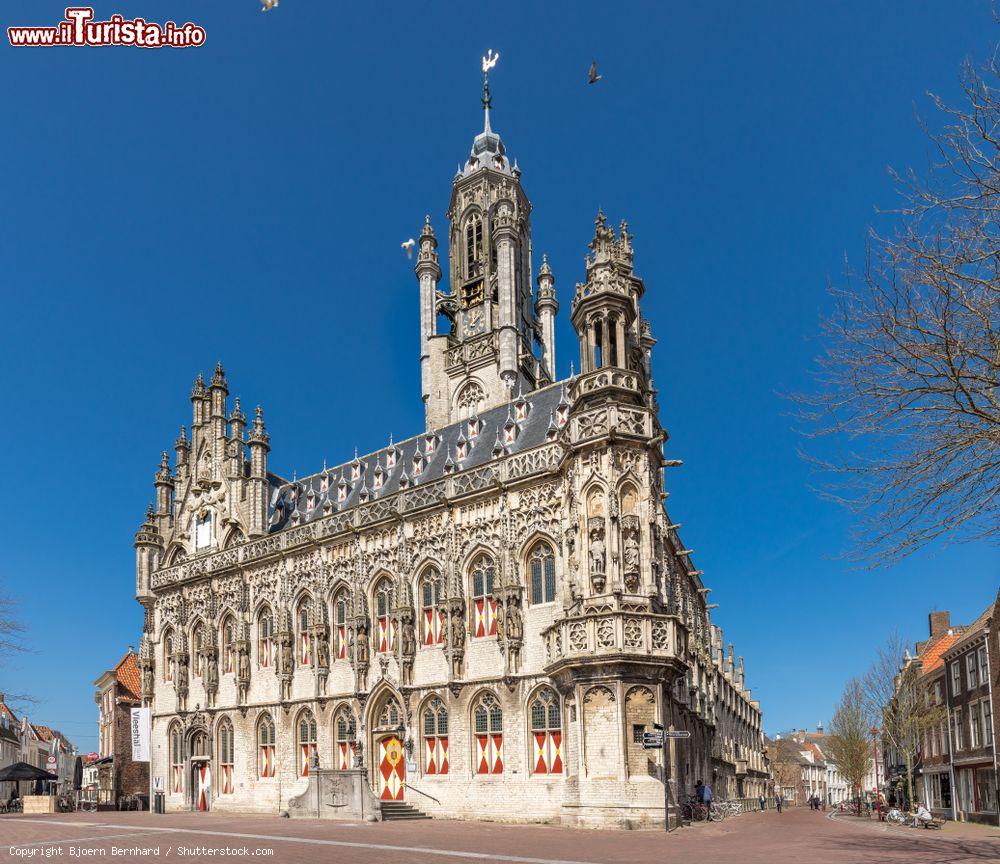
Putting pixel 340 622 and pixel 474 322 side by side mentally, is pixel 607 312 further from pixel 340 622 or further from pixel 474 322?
pixel 474 322

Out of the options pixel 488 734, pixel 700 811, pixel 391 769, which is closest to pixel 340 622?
pixel 391 769

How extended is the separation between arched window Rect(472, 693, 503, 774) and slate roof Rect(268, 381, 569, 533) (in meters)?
9.11

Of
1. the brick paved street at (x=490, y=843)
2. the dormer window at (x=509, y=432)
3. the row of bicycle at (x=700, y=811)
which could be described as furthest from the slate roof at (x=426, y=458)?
the brick paved street at (x=490, y=843)

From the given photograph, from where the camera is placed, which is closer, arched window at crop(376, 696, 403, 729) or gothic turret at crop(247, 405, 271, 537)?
arched window at crop(376, 696, 403, 729)

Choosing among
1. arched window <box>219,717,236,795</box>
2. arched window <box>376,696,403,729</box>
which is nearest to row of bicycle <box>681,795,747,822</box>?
arched window <box>376,696,403,729</box>

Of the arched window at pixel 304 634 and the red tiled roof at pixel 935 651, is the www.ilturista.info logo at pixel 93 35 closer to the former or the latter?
the arched window at pixel 304 634

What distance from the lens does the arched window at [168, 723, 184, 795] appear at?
4484cm

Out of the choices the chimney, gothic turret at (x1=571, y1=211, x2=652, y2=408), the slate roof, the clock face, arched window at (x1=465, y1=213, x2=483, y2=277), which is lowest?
the chimney

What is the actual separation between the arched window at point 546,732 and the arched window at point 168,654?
77.9 feet

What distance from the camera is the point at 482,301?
186 ft

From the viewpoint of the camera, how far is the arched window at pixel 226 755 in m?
42.2

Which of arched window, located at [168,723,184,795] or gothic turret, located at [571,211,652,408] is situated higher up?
gothic turret, located at [571,211,652,408]

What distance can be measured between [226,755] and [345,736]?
28.4 ft

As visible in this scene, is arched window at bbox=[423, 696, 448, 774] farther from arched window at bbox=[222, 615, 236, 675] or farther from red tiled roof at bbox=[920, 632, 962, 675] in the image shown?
red tiled roof at bbox=[920, 632, 962, 675]
